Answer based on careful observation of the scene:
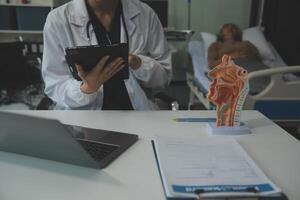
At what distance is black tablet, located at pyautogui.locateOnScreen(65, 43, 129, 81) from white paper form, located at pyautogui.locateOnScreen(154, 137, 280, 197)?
346mm

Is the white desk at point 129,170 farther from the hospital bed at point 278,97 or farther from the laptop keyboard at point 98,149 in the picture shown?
the hospital bed at point 278,97

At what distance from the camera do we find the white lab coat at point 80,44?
1380 mm

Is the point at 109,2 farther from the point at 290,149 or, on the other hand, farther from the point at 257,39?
the point at 257,39

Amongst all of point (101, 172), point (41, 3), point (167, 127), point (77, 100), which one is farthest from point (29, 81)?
point (101, 172)

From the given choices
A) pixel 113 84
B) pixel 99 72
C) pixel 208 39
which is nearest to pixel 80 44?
pixel 113 84

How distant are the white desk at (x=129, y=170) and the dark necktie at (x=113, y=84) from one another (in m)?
0.37

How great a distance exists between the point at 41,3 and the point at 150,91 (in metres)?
2.40

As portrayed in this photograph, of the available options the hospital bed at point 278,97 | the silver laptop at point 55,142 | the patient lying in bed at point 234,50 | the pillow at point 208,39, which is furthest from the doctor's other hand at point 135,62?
the pillow at point 208,39

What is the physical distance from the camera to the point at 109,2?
1.51 m

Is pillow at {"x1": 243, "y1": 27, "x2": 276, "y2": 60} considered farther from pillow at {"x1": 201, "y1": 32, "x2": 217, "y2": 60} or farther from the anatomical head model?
the anatomical head model

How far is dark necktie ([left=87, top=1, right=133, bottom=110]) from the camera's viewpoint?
1.48m

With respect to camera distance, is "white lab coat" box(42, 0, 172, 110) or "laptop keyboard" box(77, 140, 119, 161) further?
"white lab coat" box(42, 0, 172, 110)

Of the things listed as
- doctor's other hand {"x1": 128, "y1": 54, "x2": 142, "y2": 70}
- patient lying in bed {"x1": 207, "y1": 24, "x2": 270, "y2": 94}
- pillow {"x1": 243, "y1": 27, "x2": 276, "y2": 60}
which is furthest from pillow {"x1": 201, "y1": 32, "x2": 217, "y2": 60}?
doctor's other hand {"x1": 128, "y1": 54, "x2": 142, "y2": 70}

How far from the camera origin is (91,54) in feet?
3.57
